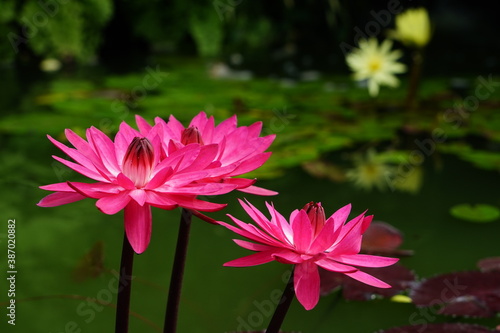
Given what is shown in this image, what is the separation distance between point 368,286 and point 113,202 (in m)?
0.58

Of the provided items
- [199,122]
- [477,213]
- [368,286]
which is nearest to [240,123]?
[477,213]

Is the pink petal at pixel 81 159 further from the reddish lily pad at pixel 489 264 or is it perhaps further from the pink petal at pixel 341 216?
the reddish lily pad at pixel 489 264

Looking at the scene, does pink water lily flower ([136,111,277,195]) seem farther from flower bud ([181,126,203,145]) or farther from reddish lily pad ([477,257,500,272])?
reddish lily pad ([477,257,500,272])

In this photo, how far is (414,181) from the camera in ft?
4.68

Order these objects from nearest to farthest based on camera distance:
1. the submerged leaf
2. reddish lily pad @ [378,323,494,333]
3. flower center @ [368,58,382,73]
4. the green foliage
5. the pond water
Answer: reddish lily pad @ [378,323,494,333]
the pond water
the submerged leaf
flower center @ [368,58,382,73]
the green foliage

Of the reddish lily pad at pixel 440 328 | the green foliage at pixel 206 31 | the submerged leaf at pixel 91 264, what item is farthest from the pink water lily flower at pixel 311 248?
the green foliage at pixel 206 31

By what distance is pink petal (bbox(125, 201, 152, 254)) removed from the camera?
397 millimetres

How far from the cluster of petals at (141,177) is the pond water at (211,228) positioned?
0.40m

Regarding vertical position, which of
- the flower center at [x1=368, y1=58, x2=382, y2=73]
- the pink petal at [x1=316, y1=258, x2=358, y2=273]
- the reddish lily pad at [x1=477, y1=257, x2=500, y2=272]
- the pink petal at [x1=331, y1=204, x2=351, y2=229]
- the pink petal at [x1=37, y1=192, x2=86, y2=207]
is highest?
the flower center at [x1=368, y1=58, x2=382, y2=73]

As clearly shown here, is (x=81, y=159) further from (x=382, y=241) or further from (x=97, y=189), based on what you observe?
(x=382, y=241)

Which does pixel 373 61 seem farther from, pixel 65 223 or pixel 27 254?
pixel 27 254

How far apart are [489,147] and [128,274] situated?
59.1 inches

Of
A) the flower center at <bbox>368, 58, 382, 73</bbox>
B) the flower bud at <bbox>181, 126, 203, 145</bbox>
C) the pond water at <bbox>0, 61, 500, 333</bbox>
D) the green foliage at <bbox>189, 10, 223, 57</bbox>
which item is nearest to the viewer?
the flower bud at <bbox>181, 126, 203, 145</bbox>

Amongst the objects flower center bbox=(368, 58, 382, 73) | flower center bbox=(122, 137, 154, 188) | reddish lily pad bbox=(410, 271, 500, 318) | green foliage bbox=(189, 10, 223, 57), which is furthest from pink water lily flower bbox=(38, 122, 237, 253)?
green foliage bbox=(189, 10, 223, 57)
